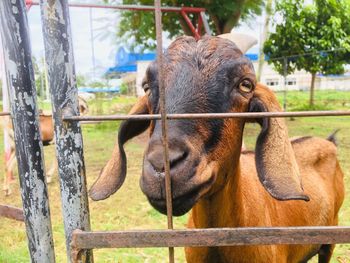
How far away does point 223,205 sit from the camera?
7.07 ft

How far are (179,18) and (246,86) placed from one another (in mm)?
9576

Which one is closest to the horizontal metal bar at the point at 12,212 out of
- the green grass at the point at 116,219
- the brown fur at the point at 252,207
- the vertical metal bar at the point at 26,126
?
the vertical metal bar at the point at 26,126

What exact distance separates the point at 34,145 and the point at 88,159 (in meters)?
7.91

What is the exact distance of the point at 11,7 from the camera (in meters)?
1.43

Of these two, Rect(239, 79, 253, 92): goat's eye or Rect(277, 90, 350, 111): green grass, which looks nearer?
Rect(239, 79, 253, 92): goat's eye

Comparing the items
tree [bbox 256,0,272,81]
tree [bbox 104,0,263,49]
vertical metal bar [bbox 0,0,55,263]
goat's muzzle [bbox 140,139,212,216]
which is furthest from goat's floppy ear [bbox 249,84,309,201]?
tree [bbox 256,0,272,81]

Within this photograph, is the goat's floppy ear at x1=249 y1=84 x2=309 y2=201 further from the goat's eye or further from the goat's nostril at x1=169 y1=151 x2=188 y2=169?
the goat's nostril at x1=169 y1=151 x2=188 y2=169

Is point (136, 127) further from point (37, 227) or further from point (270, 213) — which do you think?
point (270, 213)

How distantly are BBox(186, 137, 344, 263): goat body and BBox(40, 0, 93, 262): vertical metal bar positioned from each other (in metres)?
0.83

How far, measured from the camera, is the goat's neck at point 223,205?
212 centimetres

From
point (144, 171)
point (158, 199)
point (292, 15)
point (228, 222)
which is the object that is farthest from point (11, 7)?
point (292, 15)

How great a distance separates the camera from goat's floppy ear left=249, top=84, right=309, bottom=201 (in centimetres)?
182

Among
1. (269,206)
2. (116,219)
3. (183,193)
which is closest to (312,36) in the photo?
(116,219)

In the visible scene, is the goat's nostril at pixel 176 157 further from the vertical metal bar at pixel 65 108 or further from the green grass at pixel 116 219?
the green grass at pixel 116 219
